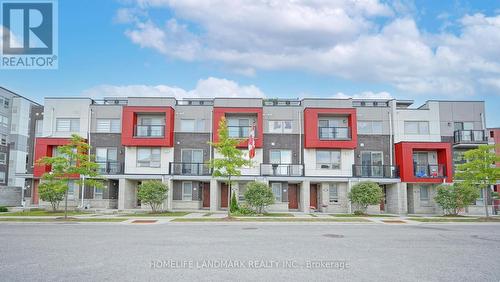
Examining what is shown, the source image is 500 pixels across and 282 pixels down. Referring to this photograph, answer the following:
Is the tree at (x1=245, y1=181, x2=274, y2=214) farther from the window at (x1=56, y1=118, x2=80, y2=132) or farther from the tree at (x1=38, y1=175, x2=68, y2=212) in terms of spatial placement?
the window at (x1=56, y1=118, x2=80, y2=132)

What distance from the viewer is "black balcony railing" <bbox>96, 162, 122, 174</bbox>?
30675 mm

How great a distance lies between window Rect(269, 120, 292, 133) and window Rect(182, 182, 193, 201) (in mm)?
8196

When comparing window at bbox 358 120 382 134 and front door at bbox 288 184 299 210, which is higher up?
window at bbox 358 120 382 134

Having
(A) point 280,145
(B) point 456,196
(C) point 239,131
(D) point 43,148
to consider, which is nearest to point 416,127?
(B) point 456,196

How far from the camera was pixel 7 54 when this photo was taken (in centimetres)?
1986

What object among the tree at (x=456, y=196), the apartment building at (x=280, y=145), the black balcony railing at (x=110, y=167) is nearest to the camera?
the tree at (x=456, y=196)

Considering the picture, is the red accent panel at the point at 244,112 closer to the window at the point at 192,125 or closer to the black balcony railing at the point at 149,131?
the window at the point at 192,125

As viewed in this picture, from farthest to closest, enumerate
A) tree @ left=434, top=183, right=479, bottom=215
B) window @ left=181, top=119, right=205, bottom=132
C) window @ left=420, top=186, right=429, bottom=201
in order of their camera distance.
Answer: window @ left=181, top=119, right=205, bottom=132
window @ left=420, top=186, right=429, bottom=201
tree @ left=434, top=183, right=479, bottom=215

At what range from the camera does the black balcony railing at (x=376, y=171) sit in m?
29.8

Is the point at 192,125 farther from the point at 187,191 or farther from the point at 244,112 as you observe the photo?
the point at 187,191

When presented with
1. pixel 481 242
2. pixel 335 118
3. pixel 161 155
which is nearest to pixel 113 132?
pixel 161 155

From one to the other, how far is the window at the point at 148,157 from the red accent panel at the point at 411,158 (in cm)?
1978

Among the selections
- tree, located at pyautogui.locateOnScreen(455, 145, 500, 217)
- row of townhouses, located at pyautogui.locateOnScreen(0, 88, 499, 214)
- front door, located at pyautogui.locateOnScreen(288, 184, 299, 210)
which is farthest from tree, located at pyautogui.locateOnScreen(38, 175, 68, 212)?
tree, located at pyautogui.locateOnScreen(455, 145, 500, 217)

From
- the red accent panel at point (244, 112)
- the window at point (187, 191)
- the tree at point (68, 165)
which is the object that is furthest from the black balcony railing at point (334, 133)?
the tree at point (68, 165)
